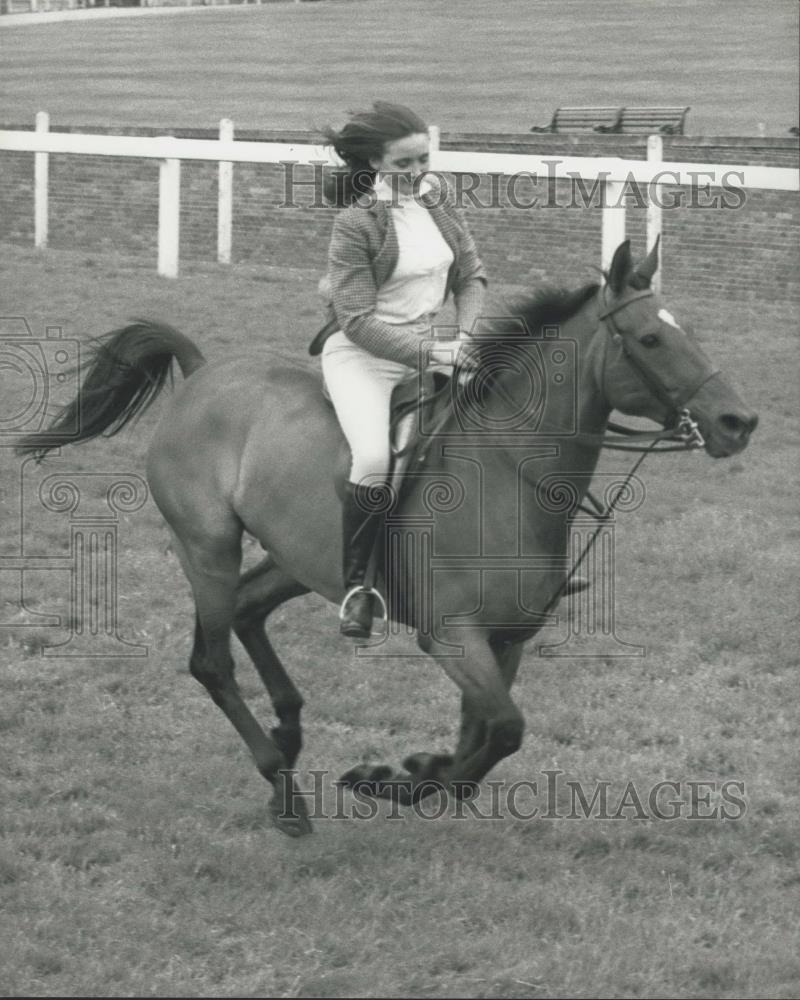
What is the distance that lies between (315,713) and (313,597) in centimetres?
177

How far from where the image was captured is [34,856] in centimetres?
604

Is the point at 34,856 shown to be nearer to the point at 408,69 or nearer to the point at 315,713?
the point at 315,713

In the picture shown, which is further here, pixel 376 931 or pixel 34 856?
pixel 34 856

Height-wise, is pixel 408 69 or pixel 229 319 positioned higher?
pixel 408 69

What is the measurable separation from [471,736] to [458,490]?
3.02 feet

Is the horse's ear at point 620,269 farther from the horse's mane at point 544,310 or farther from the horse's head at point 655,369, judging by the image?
the horse's mane at point 544,310

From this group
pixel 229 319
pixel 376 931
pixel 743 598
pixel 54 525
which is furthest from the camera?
pixel 229 319

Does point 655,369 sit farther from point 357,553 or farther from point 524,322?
point 357,553

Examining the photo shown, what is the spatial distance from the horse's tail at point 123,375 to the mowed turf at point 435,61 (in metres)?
12.0

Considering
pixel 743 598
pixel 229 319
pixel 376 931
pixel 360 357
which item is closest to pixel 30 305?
pixel 229 319


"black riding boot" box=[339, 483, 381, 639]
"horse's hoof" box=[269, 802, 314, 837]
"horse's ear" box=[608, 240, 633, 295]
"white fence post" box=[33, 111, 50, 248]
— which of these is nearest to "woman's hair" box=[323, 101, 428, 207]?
"horse's ear" box=[608, 240, 633, 295]

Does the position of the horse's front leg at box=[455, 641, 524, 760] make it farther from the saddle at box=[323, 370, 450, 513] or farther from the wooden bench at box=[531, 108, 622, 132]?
the wooden bench at box=[531, 108, 622, 132]

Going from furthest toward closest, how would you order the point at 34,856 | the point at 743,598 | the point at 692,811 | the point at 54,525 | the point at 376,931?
the point at 54,525
the point at 743,598
the point at 692,811
the point at 34,856
the point at 376,931

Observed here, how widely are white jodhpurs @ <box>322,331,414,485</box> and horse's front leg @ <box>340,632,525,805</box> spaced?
73 cm
